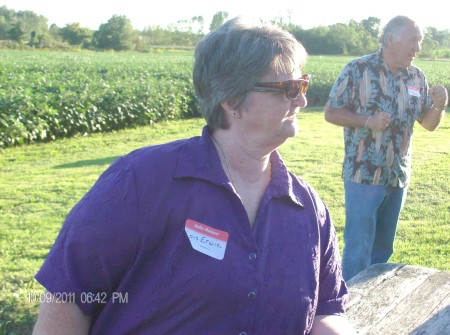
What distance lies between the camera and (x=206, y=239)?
62.8 inches

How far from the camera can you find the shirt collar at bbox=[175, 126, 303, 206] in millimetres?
1674

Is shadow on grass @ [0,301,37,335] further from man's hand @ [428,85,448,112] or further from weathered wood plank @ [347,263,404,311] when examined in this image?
man's hand @ [428,85,448,112]

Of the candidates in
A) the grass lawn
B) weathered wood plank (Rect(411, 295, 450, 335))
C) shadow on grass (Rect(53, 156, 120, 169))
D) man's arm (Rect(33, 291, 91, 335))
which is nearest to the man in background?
weathered wood plank (Rect(411, 295, 450, 335))

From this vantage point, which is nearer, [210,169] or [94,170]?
[210,169]

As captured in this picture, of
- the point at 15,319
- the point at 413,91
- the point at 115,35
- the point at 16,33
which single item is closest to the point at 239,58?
the point at 413,91

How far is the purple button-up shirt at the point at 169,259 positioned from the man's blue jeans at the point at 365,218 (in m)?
1.94

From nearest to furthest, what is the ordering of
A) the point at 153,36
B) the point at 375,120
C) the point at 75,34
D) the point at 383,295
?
1. the point at 383,295
2. the point at 375,120
3. the point at 75,34
4. the point at 153,36

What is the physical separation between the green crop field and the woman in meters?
2.22

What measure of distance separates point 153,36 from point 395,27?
95436 mm

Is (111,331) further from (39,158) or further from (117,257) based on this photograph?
(39,158)

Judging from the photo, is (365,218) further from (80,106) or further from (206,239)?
(80,106)

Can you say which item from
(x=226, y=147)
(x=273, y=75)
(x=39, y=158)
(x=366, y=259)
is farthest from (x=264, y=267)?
(x=39, y=158)

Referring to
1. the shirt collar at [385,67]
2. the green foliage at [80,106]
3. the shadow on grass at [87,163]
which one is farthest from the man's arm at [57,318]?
the green foliage at [80,106]

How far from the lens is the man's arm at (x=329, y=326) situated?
1873 mm
